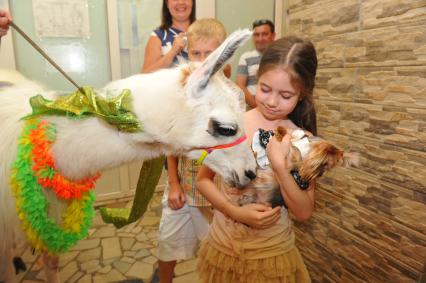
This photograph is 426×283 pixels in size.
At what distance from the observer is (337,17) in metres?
2.18

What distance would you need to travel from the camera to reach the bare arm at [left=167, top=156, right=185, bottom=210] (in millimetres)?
1784

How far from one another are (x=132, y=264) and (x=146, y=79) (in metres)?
2.01

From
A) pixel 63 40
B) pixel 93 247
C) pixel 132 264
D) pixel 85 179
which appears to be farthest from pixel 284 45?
pixel 63 40

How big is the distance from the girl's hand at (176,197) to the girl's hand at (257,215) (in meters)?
0.64

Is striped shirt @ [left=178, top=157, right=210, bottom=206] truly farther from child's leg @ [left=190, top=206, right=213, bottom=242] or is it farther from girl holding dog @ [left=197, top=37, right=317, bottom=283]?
girl holding dog @ [left=197, top=37, right=317, bottom=283]

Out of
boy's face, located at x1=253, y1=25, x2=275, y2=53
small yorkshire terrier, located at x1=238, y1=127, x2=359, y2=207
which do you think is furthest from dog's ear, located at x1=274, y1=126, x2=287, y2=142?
boy's face, located at x1=253, y1=25, x2=275, y2=53

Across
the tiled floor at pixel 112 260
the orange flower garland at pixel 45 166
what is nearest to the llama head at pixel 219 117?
the orange flower garland at pixel 45 166

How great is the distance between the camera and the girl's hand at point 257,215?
1.14m

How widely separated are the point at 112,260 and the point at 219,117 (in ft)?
7.04

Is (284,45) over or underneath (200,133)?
over

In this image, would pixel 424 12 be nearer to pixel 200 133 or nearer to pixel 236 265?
pixel 200 133

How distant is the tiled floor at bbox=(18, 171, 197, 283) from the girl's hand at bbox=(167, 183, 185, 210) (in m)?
0.97

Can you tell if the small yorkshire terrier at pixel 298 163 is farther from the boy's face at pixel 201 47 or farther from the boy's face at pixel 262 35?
the boy's face at pixel 262 35

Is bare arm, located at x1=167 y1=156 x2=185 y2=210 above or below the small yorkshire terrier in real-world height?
below
